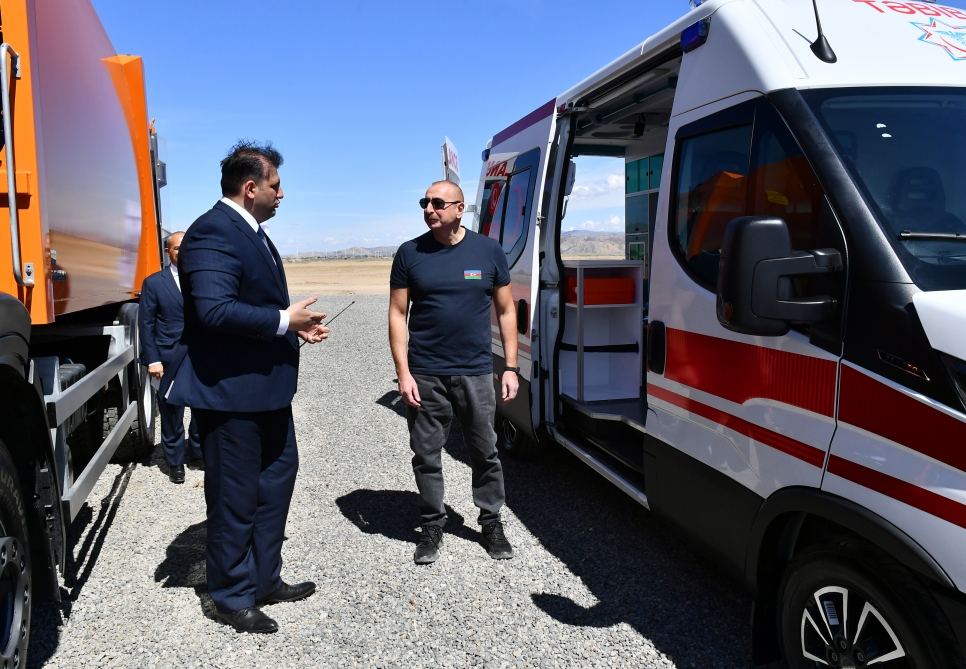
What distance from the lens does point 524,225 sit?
203 inches

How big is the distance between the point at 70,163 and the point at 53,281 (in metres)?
0.77

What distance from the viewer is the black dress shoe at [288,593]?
347 centimetres

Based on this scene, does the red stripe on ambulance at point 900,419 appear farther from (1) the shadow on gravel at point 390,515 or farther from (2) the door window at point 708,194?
(1) the shadow on gravel at point 390,515

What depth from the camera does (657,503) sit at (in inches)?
131

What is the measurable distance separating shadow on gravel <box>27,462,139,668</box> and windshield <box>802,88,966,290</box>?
3.33 metres

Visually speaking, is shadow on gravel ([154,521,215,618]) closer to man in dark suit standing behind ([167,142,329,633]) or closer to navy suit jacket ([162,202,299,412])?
man in dark suit standing behind ([167,142,329,633])

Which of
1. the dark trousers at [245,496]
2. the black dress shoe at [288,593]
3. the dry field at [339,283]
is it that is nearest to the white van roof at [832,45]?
the dark trousers at [245,496]

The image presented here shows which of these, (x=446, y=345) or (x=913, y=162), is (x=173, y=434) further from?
(x=913, y=162)

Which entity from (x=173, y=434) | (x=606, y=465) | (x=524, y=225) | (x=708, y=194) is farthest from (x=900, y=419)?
(x=173, y=434)

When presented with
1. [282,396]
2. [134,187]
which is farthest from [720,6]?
[134,187]

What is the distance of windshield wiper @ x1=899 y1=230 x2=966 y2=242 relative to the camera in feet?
7.12

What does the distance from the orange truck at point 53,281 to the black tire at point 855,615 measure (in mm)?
2652

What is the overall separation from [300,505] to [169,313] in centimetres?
156

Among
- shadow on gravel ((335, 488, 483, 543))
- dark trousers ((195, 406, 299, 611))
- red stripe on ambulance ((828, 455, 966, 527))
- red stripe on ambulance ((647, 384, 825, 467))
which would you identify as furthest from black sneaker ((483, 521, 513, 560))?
red stripe on ambulance ((828, 455, 966, 527))
